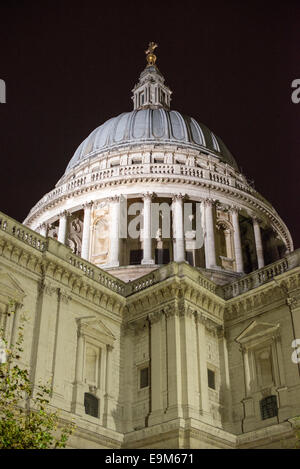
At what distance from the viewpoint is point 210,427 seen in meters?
26.3

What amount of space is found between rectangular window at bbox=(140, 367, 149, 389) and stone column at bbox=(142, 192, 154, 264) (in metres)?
15.7

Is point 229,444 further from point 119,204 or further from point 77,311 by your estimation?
point 119,204

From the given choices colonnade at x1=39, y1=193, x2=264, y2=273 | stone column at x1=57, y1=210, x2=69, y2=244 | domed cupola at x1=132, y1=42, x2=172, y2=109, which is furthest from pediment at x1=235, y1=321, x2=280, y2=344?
domed cupola at x1=132, y1=42, x2=172, y2=109

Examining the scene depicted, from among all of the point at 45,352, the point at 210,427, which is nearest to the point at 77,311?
the point at 45,352

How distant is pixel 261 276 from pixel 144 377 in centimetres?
826

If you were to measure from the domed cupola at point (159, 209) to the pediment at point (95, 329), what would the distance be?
13.4 meters

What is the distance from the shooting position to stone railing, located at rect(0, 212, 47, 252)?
90.4ft

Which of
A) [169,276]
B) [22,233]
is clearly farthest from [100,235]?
[22,233]

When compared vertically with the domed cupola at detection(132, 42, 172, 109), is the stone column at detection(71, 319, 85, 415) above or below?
below

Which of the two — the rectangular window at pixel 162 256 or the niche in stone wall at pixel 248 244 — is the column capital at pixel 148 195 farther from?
the niche in stone wall at pixel 248 244

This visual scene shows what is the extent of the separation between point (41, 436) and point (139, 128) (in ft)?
147

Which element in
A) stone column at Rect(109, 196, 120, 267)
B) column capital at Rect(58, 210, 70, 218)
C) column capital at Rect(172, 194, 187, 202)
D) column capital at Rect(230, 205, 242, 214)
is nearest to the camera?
stone column at Rect(109, 196, 120, 267)

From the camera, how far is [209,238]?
47531mm

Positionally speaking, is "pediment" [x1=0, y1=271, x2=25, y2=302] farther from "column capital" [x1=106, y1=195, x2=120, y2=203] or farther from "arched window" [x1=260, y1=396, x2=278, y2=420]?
"column capital" [x1=106, y1=195, x2=120, y2=203]
